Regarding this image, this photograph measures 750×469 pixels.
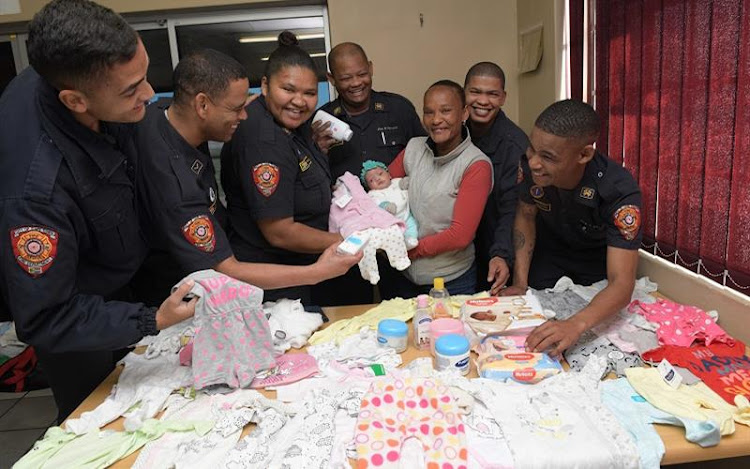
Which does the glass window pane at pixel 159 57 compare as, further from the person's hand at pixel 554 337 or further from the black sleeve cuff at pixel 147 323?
the person's hand at pixel 554 337

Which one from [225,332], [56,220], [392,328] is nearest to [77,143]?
[56,220]

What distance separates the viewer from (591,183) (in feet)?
6.13

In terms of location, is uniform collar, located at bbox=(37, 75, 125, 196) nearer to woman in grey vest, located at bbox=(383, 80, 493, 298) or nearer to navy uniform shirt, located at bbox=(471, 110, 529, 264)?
woman in grey vest, located at bbox=(383, 80, 493, 298)

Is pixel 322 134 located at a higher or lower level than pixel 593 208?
higher

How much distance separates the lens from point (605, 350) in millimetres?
1596

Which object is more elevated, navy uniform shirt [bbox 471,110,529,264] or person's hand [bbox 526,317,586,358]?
navy uniform shirt [bbox 471,110,529,264]

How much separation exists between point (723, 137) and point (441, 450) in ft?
4.60

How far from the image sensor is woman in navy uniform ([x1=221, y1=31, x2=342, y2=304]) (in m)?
1.95

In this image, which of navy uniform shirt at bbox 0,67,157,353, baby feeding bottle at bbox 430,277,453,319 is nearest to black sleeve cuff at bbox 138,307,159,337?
navy uniform shirt at bbox 0,67,157,353

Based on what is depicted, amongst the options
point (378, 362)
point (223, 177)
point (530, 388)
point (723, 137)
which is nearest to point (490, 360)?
point (530, 388)

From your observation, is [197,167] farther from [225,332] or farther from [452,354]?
[452,354]

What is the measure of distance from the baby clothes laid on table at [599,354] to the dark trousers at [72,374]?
152cm

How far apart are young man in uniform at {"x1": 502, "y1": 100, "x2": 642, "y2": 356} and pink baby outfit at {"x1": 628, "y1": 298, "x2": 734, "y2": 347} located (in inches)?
5.5

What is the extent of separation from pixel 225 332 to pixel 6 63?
3.76m
